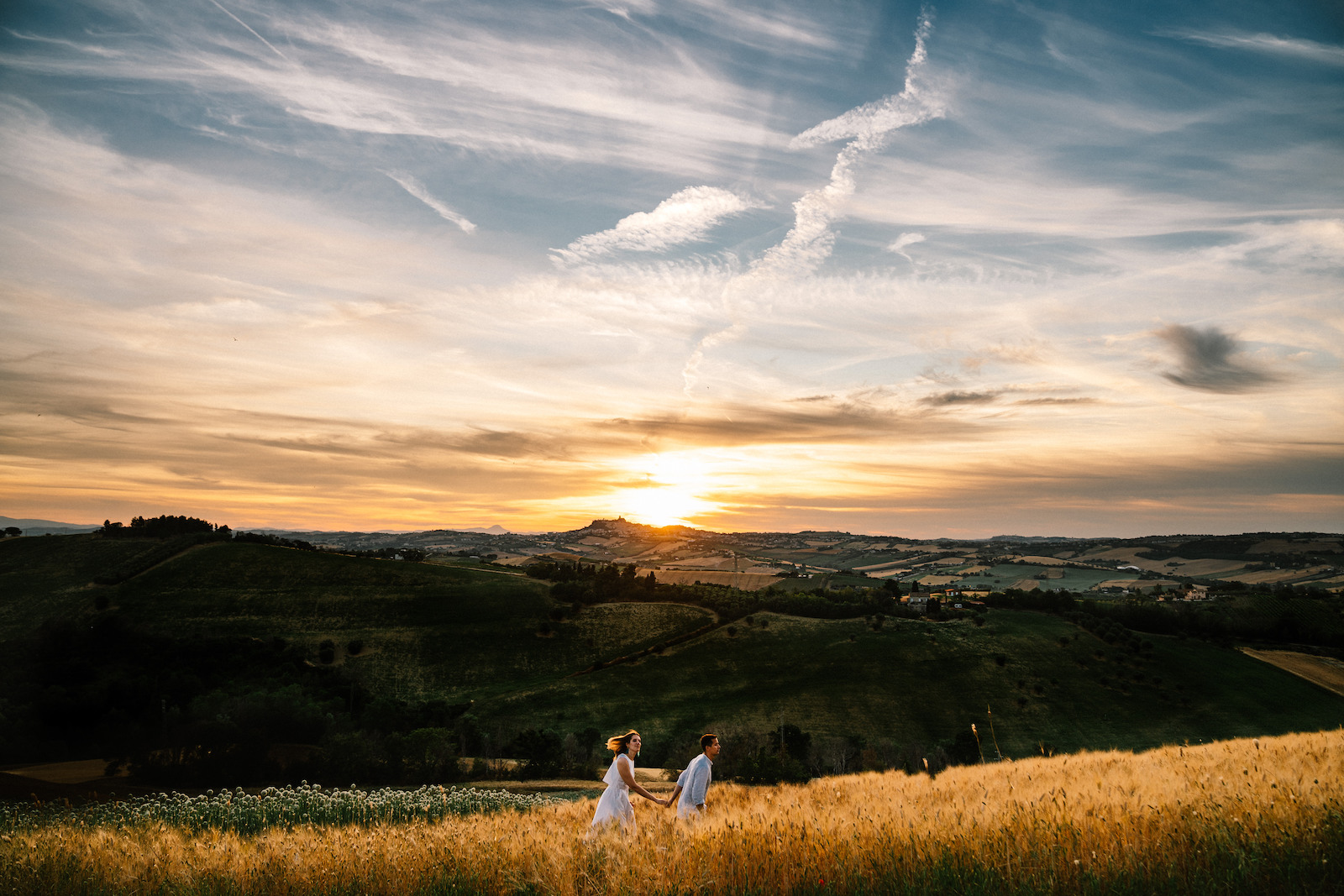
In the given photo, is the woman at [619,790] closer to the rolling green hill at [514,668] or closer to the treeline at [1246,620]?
the rolling green hill at [514,668]

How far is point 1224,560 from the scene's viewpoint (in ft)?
631

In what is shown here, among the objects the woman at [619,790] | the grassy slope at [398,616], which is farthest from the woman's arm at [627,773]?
the grassy slope at [398,616]

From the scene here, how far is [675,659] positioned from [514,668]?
784 inches

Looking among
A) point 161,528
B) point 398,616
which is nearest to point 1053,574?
point 398,616

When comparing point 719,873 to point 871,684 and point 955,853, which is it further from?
point 871,684

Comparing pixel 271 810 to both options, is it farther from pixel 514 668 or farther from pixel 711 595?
pixel 711 595

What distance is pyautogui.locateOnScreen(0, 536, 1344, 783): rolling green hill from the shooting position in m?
59.1

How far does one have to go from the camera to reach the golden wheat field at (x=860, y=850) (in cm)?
498

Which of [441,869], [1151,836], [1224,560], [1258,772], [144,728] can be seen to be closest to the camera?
[1151,836]

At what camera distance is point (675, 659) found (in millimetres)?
88500

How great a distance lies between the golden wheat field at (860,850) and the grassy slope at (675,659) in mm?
61522

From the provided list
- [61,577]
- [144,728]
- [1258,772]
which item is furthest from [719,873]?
[61,577]

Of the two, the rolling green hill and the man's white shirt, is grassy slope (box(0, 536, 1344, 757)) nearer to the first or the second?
the rolling green hill

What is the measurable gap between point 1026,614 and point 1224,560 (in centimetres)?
13305
